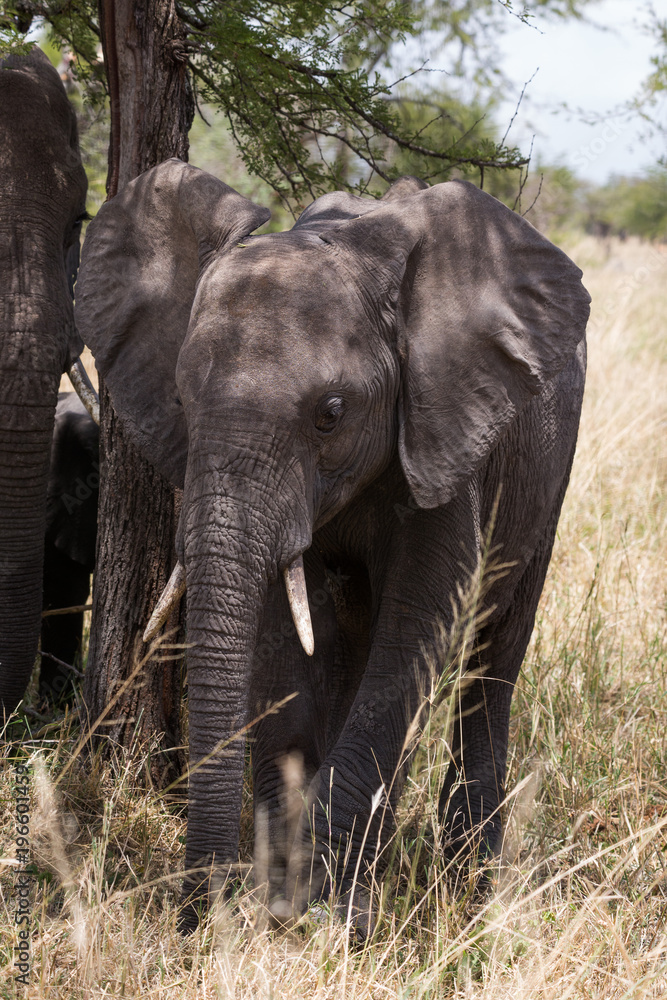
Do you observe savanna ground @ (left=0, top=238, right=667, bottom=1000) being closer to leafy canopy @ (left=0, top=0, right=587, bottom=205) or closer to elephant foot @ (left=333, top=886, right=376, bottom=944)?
elephant foot @ (left=333, top=886, right=376, bottom=944)

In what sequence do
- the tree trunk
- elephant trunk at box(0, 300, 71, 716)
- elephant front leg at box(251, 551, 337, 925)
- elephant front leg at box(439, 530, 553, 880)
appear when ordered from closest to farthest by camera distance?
elephant front leg at box(251, 551, 337, 925) → the tree trunk → elephant trunk at box(0, 300, 71, 716) → elephant front leg at box(439, 530, 553, 880)

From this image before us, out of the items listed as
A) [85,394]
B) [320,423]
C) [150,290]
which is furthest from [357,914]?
[85,394]

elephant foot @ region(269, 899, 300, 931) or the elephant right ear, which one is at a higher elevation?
the elephant right ear

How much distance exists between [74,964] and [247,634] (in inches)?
39.1

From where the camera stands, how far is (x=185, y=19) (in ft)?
13.6

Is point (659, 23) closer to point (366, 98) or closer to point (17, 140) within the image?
point (366, 98)

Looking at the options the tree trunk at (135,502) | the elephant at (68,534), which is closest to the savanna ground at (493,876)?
the tree trunk at (135,502)

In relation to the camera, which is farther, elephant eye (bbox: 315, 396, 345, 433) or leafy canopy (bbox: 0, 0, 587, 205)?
leafy canopy (bbox: 0, 0, 587, 205)

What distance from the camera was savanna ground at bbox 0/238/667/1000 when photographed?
2635mm

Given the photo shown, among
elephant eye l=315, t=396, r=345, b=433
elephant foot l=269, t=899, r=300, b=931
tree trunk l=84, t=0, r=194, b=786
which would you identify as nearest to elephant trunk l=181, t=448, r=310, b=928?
elephant eye l=315, t=396, r=345, b=433

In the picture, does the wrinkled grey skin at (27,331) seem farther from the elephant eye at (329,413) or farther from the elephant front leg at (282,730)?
the elephant eye at (329,413)

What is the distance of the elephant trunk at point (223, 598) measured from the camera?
2600mm

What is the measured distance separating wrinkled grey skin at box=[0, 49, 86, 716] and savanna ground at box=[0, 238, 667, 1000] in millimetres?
481

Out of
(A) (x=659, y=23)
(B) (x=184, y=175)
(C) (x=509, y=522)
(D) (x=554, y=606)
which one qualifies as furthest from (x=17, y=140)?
(A) (x=659, y=23)
